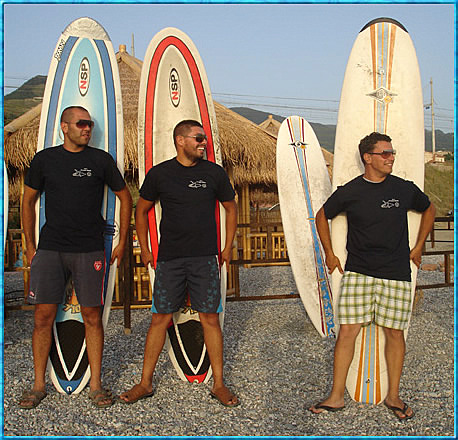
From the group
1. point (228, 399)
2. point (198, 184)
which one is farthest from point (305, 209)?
point (228, 399)

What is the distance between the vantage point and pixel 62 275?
10.1ft

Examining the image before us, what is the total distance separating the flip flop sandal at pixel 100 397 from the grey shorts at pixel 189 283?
0.57m

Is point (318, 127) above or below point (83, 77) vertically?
above

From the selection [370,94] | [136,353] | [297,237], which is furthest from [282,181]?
[136,353]

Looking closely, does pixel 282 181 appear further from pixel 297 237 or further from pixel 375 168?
pixel 375 168

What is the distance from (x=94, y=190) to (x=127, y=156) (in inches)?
203

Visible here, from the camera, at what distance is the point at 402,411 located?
2.88 metres

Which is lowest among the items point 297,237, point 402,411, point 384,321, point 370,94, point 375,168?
point 402,411

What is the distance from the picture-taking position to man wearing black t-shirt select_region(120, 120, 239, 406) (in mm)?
3082

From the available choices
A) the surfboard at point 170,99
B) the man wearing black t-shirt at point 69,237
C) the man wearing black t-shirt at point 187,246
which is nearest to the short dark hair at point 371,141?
the man wearing black t-shirt at point 187,246

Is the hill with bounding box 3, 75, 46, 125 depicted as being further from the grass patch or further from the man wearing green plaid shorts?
the man wearing green plaid shorts

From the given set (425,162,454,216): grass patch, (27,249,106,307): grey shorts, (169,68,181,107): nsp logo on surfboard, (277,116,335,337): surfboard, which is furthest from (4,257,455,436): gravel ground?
(425,162,454,216): grass patch

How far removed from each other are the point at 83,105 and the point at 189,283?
63.3 inches

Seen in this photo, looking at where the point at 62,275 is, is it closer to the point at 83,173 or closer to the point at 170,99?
the point at 83,173
